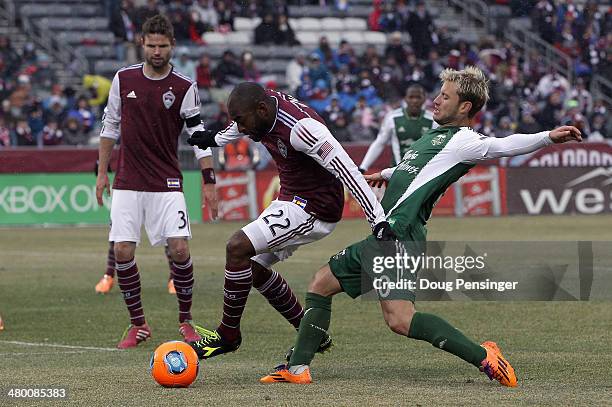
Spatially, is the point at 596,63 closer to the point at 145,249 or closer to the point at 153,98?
the point at 145,249

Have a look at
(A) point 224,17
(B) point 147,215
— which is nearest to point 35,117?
(A) point 224,17

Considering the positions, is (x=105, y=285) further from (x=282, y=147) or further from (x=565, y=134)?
(x=565, y=134)

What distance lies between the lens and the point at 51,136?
91.0 feet

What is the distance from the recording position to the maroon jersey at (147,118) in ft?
34.8

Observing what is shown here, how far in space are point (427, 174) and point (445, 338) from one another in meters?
1.01

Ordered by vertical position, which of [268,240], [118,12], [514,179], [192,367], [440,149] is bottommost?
[514,179]

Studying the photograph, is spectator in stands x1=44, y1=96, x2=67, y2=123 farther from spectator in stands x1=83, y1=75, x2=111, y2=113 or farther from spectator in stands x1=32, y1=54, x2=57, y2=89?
spectator in stands x1=32, y1=54, x2=57, y2=89

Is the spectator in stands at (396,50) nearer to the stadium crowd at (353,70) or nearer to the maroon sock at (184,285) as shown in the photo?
the stadium crowd at (353,70)

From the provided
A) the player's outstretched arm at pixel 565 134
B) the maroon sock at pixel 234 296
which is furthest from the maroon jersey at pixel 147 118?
the player's outstretched arm at pixel 565 134

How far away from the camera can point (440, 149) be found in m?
8.15

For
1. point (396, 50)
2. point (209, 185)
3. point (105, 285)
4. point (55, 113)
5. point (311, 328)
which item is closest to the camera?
point (311, 328)

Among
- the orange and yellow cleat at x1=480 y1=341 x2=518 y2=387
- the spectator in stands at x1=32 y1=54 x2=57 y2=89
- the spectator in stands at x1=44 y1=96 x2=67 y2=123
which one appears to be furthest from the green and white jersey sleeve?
the spectator in stands at x1=32 y1=54 x2=57 y2=89

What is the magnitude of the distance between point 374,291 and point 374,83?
82.6 ft

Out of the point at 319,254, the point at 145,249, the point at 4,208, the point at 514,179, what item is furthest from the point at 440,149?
the point at 514,179
